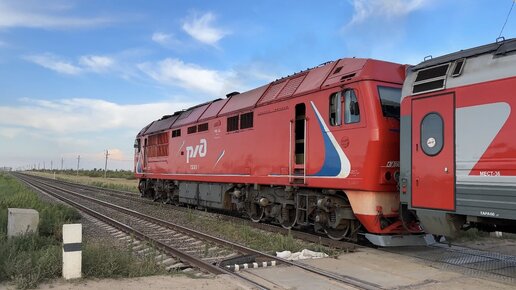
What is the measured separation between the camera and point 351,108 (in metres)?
9.83

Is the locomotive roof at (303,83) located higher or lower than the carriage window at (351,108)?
higher

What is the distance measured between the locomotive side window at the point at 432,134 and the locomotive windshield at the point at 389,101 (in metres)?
1.38

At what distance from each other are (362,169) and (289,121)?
127 inches

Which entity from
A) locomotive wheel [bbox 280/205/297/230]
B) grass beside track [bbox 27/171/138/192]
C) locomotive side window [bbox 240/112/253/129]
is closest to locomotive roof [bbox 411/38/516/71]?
locomotive wheel [bbox 280/205/297/230]

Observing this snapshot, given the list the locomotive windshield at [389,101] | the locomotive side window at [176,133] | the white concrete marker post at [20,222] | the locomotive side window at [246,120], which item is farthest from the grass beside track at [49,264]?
the locomotive side window at [176,133]

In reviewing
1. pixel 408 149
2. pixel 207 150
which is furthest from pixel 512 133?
pixel 207 150

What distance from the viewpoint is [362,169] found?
30.5 feet

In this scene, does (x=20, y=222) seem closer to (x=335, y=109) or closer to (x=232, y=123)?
(x=335, y=109)

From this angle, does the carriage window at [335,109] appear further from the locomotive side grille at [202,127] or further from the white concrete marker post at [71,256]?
the locomotive side grille at [202,127]

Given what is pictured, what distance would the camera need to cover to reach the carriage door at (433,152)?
756 centimetres

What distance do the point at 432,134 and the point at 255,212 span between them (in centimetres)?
758

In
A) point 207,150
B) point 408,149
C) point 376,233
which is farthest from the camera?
point 207,150

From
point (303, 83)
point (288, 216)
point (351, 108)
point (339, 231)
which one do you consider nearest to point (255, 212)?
point (288, 216)

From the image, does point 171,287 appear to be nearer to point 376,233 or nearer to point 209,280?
point 209,280
